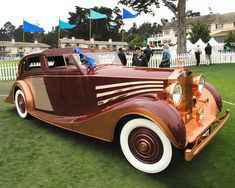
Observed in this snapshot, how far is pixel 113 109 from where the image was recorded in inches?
152

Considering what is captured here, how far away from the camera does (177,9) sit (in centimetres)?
2181

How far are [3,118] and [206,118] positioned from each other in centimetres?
458

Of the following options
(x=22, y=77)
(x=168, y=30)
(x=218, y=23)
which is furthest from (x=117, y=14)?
(x=22, y=77)

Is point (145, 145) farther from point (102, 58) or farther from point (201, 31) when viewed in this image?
point (201, 31)

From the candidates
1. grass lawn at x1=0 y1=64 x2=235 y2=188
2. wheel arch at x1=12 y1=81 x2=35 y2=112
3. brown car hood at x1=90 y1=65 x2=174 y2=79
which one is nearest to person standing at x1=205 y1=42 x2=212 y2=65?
grass lawn at x1=0 y1=64 x2=235 y2=188

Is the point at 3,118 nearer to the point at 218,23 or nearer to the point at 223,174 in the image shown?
the point at 223,174

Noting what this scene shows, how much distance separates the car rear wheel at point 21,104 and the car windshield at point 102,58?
1.88 m

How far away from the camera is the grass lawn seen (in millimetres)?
3451

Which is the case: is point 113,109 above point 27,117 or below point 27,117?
above

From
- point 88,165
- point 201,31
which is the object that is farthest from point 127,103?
point 201,31

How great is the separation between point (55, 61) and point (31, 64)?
107 cm

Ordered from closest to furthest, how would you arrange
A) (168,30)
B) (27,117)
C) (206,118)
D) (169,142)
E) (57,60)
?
1. (169,142)
2. (206,118)
3. (57,60)
4. (27,117)
5. (168,30)

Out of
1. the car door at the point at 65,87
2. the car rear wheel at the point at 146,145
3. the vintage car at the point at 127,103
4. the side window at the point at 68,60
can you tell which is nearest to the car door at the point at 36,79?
the vintage car at the point at 127,103

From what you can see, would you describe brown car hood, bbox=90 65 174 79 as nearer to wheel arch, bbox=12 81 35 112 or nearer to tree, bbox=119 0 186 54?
wheel arch, bbox=12 81 35 112
